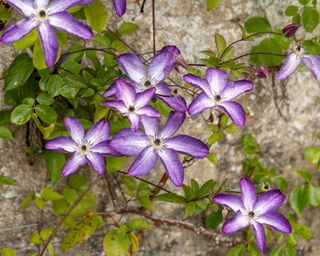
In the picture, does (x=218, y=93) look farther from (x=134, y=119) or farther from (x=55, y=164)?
(x=55, y=164)

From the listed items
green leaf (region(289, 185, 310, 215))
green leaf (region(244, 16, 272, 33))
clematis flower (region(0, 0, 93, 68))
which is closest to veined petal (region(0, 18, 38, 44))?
clematis flower (region(0, 0, 93, 68))

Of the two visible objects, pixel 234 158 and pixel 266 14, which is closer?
pixel 266 14

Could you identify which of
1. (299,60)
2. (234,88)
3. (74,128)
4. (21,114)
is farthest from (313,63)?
(21,114)

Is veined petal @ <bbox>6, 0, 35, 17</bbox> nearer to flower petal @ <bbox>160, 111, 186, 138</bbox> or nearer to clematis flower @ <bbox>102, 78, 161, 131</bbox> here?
clematis flower @ <bbox>102, 78, 161, 131</bbox>

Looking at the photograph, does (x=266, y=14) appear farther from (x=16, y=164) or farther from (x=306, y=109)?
(x=16, y=164)

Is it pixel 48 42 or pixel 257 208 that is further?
pixel 257 208

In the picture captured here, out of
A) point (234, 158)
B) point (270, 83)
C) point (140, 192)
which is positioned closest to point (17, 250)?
point (140, 192)
